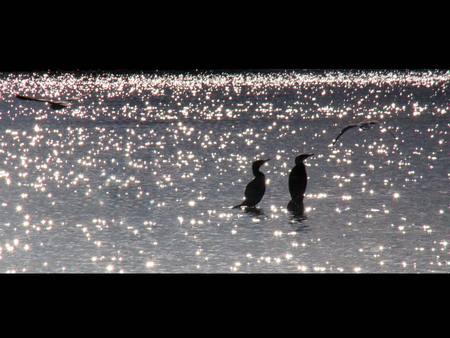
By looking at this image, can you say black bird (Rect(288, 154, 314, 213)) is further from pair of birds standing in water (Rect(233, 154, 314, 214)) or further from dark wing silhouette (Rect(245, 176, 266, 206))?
dark wing silhouette (Rect(245, 176, 266, 206))

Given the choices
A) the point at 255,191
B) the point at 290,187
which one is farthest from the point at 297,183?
the point at 255,191

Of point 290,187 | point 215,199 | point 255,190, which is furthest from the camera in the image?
point 215,199

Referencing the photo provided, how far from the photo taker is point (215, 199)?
15.6 meters

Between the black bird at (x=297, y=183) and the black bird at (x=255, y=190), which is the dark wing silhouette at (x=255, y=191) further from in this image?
the black bird at (x=297, y=183)

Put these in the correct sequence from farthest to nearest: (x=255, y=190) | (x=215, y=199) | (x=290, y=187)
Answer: (x=215, y=199)
(x=290, y=187)
(x=255, y=190)

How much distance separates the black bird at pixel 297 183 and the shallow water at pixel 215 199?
179 mm

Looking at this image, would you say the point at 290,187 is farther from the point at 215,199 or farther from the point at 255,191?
the point at 215,199

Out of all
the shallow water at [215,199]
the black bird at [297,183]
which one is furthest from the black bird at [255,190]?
the black bird at [297,183]

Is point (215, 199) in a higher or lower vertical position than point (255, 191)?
lower

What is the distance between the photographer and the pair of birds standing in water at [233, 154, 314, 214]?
13.9 meters

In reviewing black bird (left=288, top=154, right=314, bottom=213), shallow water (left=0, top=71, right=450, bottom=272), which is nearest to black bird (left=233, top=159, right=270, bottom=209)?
shallow water (left=0, top=71, right=450, bottom=272)

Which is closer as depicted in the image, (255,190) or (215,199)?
(255,190)

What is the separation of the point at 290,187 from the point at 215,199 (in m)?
1.71
